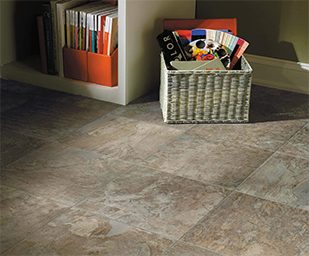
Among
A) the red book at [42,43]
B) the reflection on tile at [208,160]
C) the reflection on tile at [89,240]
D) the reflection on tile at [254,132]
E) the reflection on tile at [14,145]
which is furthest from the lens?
the red book at [42,43]

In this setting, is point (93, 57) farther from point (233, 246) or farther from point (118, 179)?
point (233, 246)

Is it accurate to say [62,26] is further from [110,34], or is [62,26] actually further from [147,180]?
[147,180]

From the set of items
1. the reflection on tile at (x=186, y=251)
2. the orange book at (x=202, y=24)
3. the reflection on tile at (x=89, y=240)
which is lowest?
the reflection on tile at (x=186, y=251)

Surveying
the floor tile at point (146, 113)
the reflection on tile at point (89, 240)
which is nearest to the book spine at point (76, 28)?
the floor tile at point (146, 113)

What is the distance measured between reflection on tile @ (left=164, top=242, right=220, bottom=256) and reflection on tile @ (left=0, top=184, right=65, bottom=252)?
39 centimetres

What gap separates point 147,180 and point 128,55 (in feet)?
2.42

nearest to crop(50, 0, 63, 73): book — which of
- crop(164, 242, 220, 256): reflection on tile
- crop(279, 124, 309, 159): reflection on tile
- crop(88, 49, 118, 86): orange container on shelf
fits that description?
crop(88, 49, 118, 86): orange container on shelf

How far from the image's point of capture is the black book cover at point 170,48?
275 cm

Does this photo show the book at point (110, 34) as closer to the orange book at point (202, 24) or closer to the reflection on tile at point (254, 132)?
the orange book at point (202, 24)

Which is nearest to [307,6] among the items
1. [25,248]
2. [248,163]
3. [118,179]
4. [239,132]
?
[239,132]

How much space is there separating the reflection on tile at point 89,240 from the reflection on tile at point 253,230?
132mm

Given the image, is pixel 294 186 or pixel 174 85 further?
pixel 174 85

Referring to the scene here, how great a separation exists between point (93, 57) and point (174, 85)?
0.48 metres

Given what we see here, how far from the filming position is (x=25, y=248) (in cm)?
187
